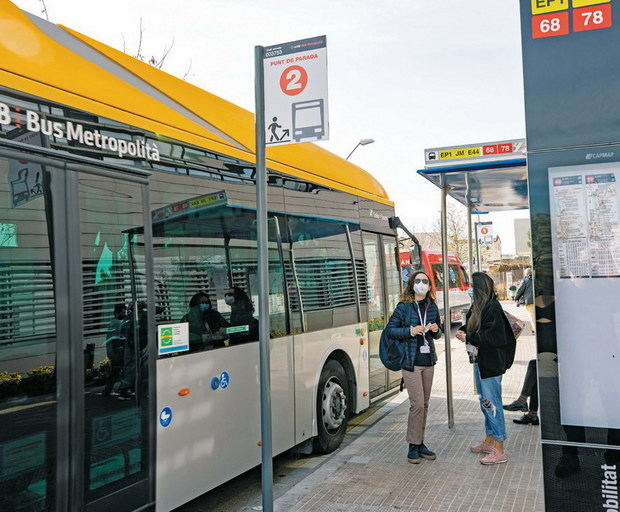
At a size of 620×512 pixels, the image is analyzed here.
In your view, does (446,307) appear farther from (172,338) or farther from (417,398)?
(172,338)

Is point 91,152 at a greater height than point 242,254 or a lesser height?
greater

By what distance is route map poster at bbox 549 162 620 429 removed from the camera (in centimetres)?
333

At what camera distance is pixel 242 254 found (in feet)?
16.8

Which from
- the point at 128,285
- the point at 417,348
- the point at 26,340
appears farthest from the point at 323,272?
the point at 26,340

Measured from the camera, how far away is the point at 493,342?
566cm

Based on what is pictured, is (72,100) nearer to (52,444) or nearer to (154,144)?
(154,144)

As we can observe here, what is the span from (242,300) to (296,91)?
6.02 feet

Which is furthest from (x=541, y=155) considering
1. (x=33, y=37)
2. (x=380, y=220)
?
(x=380, y=220)

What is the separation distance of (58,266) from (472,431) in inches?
208

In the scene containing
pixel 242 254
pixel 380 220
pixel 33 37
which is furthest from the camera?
pixel 380 220

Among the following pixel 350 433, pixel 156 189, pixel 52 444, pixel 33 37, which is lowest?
pixel 350 433

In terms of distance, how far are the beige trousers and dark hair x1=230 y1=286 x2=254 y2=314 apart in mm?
1830

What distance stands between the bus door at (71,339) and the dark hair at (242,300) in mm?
1080

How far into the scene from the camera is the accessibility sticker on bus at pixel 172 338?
13.4 feet
